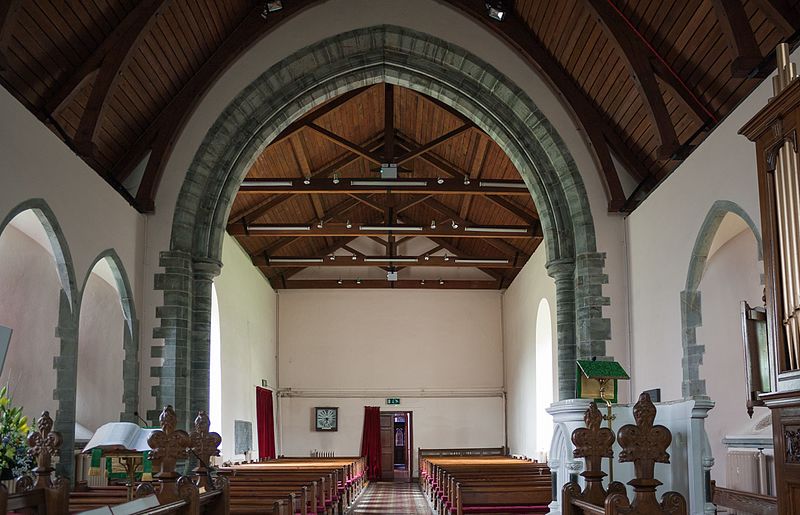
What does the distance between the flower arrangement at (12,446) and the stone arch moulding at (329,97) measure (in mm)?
4290

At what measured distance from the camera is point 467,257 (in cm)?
1947

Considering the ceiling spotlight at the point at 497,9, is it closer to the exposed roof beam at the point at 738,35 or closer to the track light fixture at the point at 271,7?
the track light fixture at the point at 271,7

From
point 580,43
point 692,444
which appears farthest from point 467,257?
point 692,444

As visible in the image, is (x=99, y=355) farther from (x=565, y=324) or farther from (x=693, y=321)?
(x=693, y=321)

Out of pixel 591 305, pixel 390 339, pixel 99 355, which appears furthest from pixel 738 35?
pixel 390 339

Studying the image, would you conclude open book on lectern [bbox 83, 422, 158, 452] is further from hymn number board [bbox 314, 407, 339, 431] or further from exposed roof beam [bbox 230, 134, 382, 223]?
hymn number board [bbox 314, 407, 339, 431]

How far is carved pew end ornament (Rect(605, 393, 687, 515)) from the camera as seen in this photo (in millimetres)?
3322

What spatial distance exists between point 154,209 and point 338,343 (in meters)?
11.6

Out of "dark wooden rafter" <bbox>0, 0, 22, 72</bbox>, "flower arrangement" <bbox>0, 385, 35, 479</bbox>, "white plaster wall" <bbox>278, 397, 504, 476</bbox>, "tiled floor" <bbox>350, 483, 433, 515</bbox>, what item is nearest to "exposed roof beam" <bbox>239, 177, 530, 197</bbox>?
"tiled floor" <bbox>350, 483, 433, 515</bbox>

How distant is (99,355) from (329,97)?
Result: 4.41 metres

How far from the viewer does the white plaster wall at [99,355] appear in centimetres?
1124

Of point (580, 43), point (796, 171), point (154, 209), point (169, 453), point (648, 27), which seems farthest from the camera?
point (154, 209)

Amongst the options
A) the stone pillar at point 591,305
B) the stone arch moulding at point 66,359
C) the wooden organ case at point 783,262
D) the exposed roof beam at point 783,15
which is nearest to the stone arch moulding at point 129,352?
the stone arch moulding at point 66,359

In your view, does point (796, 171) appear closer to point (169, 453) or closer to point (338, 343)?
point (169, 453)
